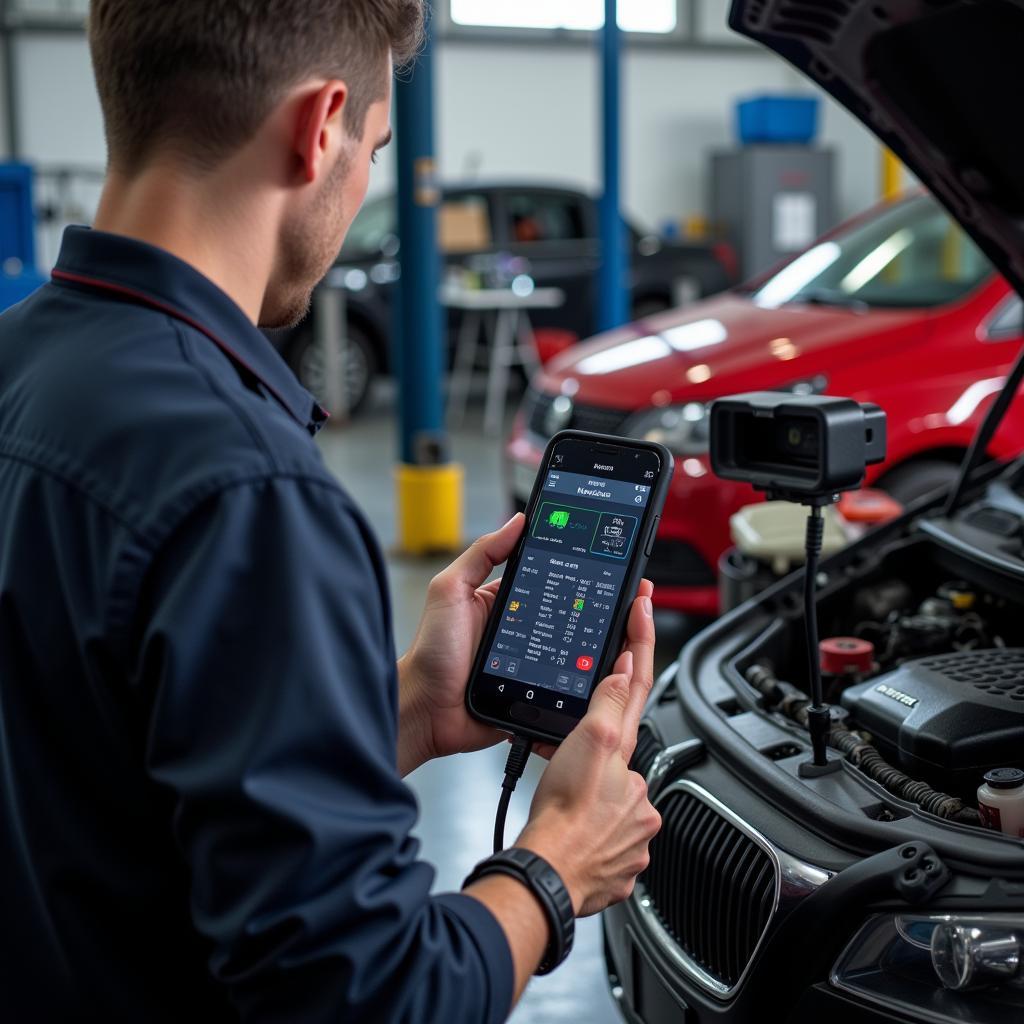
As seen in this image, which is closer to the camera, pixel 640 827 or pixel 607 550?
pixel 640 827

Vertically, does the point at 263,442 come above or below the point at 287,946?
above

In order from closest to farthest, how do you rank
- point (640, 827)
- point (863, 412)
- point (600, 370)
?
1. point (640, 827)
2. point (863, 412)
3. point (600, 370)

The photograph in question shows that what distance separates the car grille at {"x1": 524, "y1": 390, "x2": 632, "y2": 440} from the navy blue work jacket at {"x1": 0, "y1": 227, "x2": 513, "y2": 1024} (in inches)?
109

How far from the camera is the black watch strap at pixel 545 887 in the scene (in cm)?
104

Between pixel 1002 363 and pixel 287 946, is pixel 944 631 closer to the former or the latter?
pixel 287 946

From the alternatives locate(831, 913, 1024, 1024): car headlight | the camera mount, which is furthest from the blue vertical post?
locate(831, 913, 1024, 1024): car headlight

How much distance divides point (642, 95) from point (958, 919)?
40.2 ft

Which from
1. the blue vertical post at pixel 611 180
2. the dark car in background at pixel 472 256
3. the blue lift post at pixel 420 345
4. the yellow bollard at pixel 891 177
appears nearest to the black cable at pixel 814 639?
the blue lift post at pixel 420 345

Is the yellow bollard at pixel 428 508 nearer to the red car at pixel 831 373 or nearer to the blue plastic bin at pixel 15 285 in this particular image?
the red car at pixel 831 373

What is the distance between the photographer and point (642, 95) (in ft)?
41.9

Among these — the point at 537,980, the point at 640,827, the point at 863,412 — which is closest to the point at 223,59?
the point at 640,827

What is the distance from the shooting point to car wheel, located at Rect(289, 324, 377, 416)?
8750 mm

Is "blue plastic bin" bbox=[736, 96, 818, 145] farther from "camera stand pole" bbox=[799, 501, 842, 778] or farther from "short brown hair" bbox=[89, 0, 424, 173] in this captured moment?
"short brown hair" bbox=[89, 0, 424, 173]

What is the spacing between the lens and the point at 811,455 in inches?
64.6
